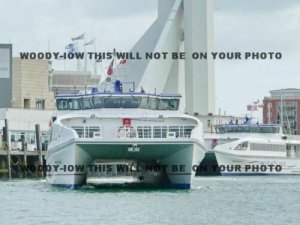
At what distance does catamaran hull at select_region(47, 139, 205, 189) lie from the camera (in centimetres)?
6156

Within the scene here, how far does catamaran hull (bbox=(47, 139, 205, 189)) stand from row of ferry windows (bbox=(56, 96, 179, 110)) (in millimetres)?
2620

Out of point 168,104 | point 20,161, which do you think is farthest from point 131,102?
point 20,161

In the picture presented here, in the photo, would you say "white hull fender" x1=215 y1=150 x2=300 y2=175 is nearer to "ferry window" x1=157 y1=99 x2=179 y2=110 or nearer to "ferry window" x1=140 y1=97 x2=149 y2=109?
"ferry window" x1=157 y1=99 x2=179 y2=110

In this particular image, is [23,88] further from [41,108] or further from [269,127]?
Result: [269,127]

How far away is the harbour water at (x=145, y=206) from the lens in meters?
44.5

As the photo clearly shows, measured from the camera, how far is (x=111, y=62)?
7444 cm

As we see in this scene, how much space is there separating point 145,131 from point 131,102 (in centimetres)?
240

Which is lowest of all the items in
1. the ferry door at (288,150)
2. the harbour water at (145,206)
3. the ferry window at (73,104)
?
the harbour water at (145,206)

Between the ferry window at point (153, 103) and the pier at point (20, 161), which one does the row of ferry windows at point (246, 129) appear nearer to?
the pier at point (20, 161)

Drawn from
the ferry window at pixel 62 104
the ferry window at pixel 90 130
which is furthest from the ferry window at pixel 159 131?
the ferry window at pixel 62 104

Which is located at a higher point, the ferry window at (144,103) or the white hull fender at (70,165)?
the ferry window at (144,103)

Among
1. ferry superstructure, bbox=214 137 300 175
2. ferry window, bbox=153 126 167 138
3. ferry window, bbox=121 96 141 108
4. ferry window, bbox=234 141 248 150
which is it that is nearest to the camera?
ferry window, bbox=153 126 167 138

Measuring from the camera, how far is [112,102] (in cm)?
6538

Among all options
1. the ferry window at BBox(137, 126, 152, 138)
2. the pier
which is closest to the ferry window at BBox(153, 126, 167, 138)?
the ferry window at BBox(137, 126, 152, 138)
